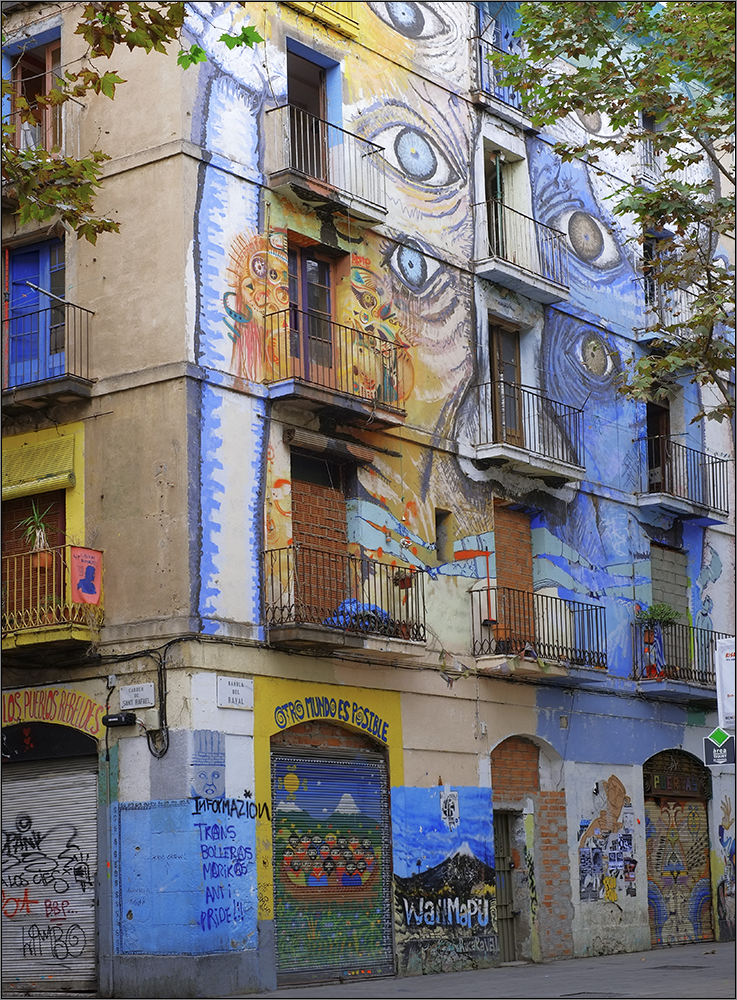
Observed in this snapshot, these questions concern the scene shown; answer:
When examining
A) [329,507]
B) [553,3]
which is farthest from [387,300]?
[553,3]

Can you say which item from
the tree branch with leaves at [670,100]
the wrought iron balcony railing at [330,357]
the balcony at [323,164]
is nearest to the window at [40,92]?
the balcony at [323,164]

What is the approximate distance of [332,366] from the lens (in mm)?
20922

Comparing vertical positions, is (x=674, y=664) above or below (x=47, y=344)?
below

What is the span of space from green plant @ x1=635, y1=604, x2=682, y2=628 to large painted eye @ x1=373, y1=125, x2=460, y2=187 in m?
8.45

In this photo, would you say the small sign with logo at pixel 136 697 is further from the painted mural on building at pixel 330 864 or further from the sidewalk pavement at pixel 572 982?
the sidewalk pavement at pixel 572 982

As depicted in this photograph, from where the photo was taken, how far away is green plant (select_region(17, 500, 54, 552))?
19672mm

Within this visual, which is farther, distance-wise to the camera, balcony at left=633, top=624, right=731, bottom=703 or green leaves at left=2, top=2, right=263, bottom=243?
balcony at left=633, top=624, right=731, bottom=703

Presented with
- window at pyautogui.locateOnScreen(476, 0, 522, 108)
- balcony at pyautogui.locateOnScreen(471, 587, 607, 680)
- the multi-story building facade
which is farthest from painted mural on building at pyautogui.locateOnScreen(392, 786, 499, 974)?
window at pyautogui.locateOnScreen(476, 0, 522, 108)

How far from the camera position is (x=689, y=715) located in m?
27.7

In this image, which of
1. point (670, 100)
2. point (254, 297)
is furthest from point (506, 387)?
point (670, 100)

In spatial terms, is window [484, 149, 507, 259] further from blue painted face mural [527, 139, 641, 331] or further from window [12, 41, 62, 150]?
window [12, 41, 62, 150]

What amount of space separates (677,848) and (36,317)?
49.3 ft

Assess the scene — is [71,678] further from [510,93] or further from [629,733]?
[510,93]

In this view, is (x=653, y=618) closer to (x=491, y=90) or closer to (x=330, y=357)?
(x=330, y=357)
